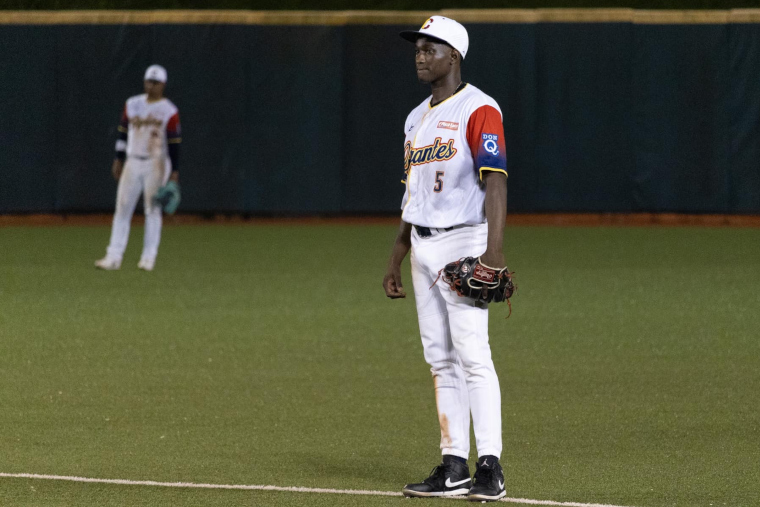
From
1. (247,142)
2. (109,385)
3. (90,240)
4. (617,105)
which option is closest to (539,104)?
(617,105)

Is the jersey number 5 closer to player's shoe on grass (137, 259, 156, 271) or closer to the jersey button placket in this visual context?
the jersey button placket

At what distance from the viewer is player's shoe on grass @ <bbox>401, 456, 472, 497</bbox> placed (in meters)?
5.91

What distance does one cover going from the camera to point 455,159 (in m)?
5.78

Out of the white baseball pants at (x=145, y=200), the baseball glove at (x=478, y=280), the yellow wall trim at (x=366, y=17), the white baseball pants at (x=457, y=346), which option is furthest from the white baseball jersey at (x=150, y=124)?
the baseball glove at (x=478, y=280)

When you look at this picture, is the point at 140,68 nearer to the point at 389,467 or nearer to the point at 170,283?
the point at 170,283

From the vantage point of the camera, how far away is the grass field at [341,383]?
21.0 feet

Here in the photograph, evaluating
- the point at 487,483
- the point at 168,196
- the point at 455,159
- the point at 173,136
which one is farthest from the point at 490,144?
the point at 173,136

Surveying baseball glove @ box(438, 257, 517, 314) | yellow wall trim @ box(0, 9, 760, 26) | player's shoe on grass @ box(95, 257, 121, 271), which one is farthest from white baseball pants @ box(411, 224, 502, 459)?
yellow wall trim @ box(0, 9, 760, 26)

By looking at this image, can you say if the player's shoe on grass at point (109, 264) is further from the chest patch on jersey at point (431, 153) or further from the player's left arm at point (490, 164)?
the player's left arm at point (490, 164)

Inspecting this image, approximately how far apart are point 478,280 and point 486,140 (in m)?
0.62

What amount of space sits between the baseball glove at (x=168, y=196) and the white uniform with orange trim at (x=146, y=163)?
106 mm

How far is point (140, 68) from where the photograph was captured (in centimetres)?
2330

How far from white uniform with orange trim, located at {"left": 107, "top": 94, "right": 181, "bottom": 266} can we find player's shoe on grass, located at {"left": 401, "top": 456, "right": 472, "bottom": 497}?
10328mm

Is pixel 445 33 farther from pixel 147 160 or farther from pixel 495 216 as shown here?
pixel 147 160
